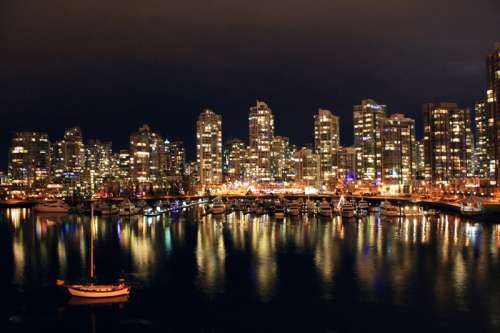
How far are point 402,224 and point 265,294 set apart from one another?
5603 cm

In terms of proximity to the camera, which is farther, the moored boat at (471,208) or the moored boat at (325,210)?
the moored boat at (325,210)

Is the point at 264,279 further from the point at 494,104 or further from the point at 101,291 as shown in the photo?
the point at 494,104

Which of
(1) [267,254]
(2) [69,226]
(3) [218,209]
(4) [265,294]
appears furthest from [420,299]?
(3) [218,209]

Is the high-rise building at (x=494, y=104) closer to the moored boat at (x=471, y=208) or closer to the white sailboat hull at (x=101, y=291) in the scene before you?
the moored boat at (x=471, y=208)

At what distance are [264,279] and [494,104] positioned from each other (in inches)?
4459

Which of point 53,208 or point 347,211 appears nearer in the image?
point 347,211

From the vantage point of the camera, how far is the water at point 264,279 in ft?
117

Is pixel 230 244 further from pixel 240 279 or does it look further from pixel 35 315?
pixel 35 315

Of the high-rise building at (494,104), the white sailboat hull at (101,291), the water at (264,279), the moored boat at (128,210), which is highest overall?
the high-rise building at (494,104)

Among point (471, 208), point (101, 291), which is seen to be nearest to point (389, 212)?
point (471, 208)

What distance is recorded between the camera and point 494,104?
139250 millimetres

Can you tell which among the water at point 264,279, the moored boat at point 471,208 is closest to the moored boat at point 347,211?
the moored boat at point 471,208

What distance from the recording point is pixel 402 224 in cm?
9256

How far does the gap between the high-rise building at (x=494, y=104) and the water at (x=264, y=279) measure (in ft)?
190
